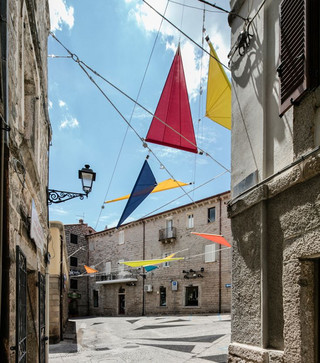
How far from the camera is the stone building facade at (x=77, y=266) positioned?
3431 centimetres

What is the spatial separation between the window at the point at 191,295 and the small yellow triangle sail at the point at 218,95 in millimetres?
20466

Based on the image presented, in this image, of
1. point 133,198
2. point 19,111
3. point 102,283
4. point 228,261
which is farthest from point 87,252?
point 19,111

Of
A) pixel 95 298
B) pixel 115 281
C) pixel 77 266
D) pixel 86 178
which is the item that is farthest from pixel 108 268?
pixel 86 178

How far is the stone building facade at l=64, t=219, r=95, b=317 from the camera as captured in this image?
3431 centimetres

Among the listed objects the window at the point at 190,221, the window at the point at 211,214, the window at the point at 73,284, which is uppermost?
the window at the point at 211,214

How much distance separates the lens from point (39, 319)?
5.60m

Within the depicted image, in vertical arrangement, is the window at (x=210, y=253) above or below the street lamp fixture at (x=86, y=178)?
below

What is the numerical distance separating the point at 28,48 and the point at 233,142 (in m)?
3.10

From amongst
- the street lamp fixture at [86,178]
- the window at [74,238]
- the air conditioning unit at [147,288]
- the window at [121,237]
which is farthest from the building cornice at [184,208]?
the street lamp fixture at [86,178]

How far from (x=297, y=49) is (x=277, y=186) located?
1.29 m

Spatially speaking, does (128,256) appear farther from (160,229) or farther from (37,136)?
(37,136)

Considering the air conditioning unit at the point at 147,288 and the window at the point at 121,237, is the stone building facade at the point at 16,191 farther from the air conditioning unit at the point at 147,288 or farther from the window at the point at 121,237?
the window at the point at 121,237

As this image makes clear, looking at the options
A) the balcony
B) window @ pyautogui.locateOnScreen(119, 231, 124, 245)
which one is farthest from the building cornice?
the balcony

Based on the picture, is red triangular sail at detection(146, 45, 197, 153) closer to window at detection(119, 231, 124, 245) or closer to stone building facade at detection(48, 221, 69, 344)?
stone building facade at detection(48, 221, 69, 344)
